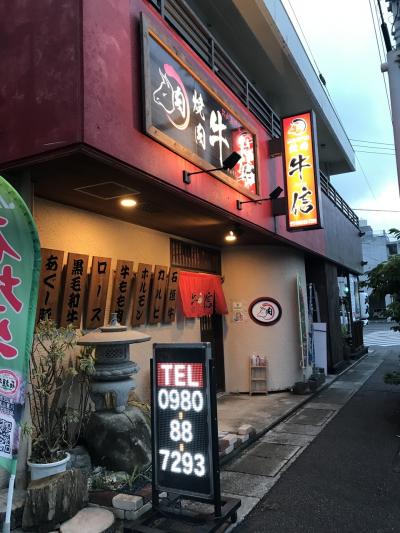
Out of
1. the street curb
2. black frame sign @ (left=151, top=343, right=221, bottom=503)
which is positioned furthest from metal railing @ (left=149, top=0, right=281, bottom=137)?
the street curb

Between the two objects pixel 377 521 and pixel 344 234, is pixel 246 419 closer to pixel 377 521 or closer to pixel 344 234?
pixel 377 521

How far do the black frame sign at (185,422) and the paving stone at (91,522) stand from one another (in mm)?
585

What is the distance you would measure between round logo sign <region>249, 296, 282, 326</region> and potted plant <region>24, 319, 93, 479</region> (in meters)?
6.42

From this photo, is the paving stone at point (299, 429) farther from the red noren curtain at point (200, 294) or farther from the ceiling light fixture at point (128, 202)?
the ceiling light fixture at point (128, 202)

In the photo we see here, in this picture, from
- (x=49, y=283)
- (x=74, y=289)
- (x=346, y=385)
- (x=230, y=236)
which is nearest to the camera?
(x=49, y=283)

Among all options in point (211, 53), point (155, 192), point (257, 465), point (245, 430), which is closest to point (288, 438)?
point (245, 430)

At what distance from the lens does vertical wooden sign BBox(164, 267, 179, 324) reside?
9.30 m

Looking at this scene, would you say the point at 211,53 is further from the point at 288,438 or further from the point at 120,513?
the point at 120,513

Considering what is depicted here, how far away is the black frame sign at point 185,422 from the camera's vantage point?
457 cm

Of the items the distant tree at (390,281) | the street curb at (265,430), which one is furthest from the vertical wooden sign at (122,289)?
the distant tree at (390,281)

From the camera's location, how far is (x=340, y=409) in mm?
10352

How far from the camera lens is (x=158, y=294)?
8.93m

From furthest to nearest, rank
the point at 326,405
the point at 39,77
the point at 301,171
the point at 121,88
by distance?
the point at 326,405 < the point at 301,171 < the point at 121,88 < the point at 39,77

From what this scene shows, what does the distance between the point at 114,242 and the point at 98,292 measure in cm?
117
